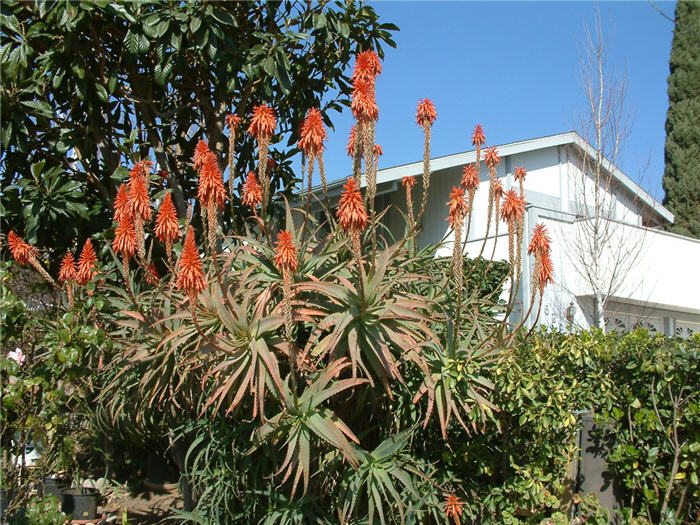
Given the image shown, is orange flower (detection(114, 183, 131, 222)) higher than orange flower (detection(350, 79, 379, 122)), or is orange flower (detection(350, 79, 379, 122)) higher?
orange flower (detection(350, 79, 379, 122))

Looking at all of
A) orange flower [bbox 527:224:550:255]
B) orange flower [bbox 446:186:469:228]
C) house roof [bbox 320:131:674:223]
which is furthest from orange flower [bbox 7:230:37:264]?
house roof [bbox 320:131:674:223]

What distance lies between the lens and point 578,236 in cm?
1254

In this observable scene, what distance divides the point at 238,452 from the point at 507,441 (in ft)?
5.74

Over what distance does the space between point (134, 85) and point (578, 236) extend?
30.0ft

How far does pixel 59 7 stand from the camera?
5410mm

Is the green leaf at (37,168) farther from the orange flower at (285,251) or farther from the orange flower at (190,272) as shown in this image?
the orange flower at (285,251)

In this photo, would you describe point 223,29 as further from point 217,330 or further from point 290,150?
point 217,330

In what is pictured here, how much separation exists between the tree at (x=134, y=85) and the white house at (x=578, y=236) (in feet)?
17.5

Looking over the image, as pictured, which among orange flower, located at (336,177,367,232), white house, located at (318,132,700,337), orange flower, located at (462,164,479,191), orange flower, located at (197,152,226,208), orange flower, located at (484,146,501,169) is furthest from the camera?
white house, located at (318,132,700,337)

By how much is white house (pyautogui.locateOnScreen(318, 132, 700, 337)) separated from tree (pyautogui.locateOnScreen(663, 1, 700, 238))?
563 cm

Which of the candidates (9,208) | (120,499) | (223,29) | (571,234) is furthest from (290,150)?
(571,234)

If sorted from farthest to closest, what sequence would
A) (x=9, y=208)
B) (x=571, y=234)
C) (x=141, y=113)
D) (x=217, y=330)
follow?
(x=571, y=234) < (x=141, y=113) < (x=9, y=208) < (x=217, y=330)

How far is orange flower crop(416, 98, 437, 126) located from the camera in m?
4.00

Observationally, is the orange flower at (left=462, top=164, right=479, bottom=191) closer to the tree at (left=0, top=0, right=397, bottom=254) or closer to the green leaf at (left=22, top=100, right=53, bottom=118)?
the tree at (left=0, top=0, right=397, bottom=254)
